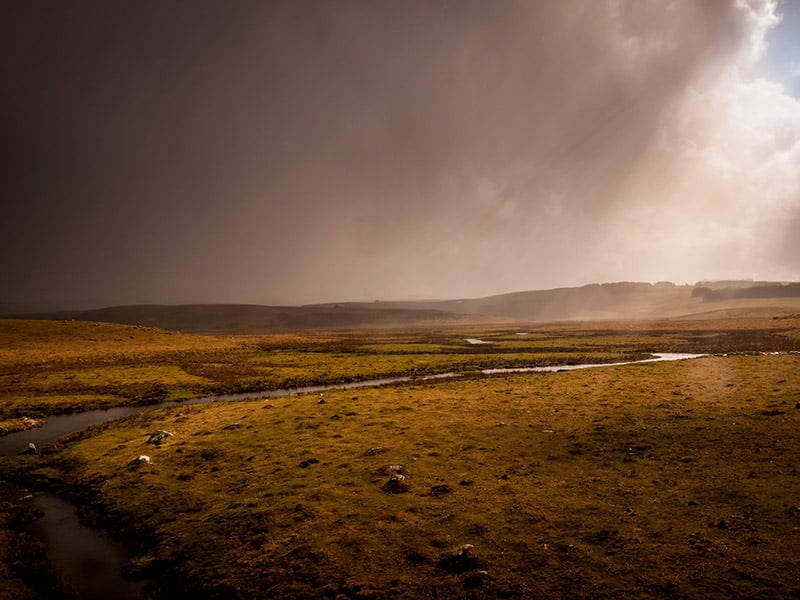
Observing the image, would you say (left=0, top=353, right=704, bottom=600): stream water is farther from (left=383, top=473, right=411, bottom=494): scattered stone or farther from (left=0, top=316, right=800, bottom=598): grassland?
(left=383, top=473, right=411, bottom=494): scattered stone

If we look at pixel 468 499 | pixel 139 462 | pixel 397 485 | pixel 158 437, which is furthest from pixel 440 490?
pixel 158 437

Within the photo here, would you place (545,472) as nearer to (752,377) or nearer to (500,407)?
(500,407)

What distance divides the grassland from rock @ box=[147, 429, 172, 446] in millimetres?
417

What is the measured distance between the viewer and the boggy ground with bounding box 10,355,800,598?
39.1 ft

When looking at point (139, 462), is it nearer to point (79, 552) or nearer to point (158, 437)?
point (158, 437)

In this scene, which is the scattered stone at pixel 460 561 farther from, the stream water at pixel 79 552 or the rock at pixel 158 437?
the rock at pixel 158 437

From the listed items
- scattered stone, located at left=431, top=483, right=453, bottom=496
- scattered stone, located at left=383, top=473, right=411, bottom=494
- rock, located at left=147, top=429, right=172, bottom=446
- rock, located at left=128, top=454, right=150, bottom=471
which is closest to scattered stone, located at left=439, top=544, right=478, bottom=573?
scattered stone, located at left=431, top=483, right=453, bottom=496

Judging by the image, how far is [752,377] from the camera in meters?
38.2

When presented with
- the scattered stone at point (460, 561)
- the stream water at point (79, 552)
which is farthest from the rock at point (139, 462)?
the scattered stone at point (460, 561)

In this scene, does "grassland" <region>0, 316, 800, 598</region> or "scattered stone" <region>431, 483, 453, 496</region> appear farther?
"scattered stone" <region>431, 483, 453, 496</region>

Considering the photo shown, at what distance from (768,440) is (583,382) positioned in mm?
20349

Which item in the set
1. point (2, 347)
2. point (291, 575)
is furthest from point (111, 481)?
point (2, 347)

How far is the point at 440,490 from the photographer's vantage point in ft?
56.5

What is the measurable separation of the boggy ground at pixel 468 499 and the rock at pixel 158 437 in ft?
2.16
